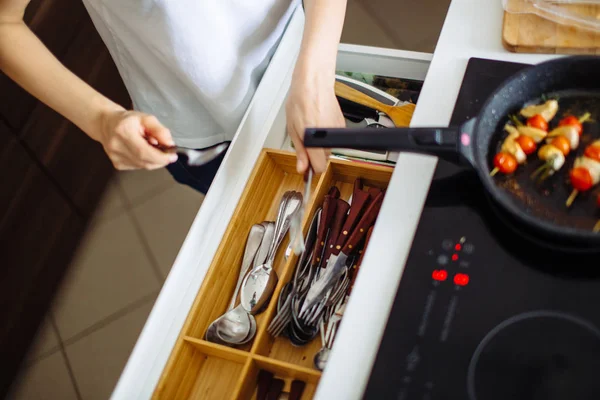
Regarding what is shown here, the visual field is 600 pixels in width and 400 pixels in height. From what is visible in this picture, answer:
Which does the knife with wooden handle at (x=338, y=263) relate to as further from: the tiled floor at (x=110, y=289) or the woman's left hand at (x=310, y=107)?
the tiled floor at (x=110, y=289)

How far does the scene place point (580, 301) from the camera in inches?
19.3

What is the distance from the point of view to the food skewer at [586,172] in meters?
0.52

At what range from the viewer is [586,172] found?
52cm

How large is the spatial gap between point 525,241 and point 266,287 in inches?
12.6

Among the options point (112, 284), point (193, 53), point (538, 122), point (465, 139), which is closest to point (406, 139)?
point (465, 139)

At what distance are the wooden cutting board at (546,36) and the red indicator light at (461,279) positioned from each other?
335mm

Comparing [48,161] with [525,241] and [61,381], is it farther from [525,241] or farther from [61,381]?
[525,241]

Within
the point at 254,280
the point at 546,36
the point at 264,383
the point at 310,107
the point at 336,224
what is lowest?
the point at 264,383

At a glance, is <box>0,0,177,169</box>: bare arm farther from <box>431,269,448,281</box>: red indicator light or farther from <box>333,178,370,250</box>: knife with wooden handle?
<box>431,269,448,281</box>: red indicator light

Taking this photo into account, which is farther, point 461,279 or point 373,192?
point 373,192

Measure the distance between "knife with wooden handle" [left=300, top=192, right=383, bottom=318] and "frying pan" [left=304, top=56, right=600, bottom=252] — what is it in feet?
0.53

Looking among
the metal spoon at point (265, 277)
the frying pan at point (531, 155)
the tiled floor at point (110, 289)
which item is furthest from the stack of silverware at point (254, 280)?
the tiled floor at point (110, 289)

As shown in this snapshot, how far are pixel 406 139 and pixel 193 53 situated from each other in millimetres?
392

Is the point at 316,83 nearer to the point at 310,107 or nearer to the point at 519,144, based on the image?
the point at 310,107
